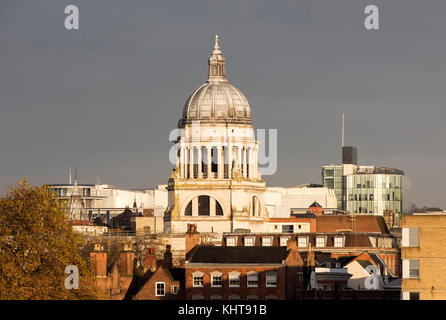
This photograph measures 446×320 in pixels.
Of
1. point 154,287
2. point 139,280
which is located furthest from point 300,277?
point 139,280

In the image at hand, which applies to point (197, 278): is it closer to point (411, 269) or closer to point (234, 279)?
point (234, 279)

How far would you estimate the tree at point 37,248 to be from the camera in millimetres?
153000

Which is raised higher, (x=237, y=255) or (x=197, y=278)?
(x=237, y=255)

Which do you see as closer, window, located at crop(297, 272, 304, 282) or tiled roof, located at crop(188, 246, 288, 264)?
tiled roof, located at crop(188, 246, 288, 264)

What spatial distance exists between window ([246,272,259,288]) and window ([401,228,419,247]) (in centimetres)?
2980

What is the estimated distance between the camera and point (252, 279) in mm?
185375

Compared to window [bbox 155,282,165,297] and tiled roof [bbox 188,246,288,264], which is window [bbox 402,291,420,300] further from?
window [bbox 155,282,165,297]

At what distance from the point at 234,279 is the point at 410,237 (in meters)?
31.7

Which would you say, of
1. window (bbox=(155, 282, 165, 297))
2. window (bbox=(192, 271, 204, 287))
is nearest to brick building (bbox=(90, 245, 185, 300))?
window (bbox=(155, 282, 165, 297))

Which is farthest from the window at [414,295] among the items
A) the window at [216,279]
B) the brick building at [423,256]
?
the window at [216,279]

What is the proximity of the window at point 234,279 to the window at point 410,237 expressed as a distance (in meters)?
31.0

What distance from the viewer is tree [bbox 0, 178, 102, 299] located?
153000 millimetres
